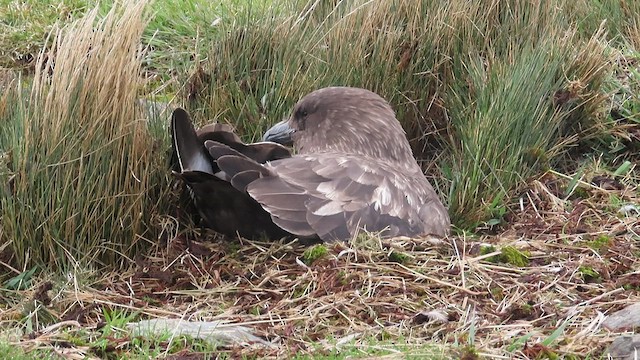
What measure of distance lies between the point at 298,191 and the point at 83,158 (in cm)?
98

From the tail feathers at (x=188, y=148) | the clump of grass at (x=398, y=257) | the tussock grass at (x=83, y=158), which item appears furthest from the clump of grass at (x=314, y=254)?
the tussock grass at (x=83, y=158)

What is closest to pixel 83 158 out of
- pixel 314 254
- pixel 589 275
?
pixel 314 254

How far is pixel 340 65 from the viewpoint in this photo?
658 centimetres

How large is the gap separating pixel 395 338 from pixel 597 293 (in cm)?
97

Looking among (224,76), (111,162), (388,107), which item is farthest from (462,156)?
(111,162)

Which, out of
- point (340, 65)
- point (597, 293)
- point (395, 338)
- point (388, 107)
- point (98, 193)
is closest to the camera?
point (395, 338)

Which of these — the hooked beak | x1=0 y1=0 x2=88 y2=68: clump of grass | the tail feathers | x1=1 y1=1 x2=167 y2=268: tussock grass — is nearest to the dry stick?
the tail feathers

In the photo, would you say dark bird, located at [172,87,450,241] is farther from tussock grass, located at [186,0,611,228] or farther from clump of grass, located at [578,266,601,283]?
clump of grass, located at [578,266,601,283]

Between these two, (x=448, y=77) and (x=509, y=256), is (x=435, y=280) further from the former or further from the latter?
(x=448, y=77)

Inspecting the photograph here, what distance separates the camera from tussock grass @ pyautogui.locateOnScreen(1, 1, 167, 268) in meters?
4.96

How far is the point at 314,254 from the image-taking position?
4.91m

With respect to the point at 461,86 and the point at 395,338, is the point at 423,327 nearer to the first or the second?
the point at 395,338

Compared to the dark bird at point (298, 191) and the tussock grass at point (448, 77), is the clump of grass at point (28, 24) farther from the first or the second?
the dark bird at point (298, 191)

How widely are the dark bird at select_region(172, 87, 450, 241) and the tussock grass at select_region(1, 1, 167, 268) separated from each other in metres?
0.27
